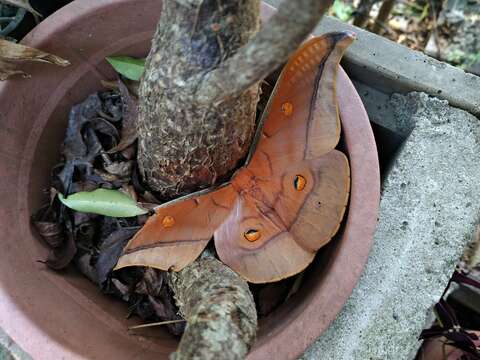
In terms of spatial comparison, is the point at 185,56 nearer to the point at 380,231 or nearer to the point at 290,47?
the point at 290,47

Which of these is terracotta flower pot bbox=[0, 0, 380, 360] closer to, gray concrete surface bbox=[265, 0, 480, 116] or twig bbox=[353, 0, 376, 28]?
gray concrete surface bbox=[265, 0, 480, 116]

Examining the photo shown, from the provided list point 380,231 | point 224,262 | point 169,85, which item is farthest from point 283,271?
point 169,85

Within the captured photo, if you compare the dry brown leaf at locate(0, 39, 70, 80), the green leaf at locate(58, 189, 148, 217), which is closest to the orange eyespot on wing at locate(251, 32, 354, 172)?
the green leaf at locate(58, 189, 148, 217)

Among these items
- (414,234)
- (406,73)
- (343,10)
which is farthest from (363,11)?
(414,234)

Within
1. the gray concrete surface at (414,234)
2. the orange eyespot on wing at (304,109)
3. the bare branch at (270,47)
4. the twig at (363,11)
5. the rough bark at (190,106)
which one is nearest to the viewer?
the bare branch at (270,47)

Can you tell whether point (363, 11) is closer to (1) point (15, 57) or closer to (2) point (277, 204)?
(2) point (277, 204)

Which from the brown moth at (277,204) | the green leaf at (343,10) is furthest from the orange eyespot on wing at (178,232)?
the green leaf at (343,10)

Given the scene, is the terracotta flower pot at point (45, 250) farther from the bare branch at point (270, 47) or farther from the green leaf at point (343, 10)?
the green leaf at point (343, 10)
